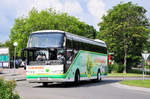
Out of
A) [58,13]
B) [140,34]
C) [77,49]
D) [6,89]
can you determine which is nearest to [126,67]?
[140,34]

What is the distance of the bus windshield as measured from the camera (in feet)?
70.0

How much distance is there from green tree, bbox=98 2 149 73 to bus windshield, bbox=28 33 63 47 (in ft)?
136

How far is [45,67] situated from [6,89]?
36.2 ft

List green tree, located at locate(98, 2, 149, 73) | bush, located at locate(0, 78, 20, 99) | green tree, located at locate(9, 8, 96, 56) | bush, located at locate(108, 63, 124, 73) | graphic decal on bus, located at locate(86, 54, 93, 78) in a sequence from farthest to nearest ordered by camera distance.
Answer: green tree, located at locate(9, 8, 96, 56) → bush, located at locate(108, 63, 124, 73) → green tree, located at locate(98, 2, 149, 73) → graphic decal on bus, located at locate(86, 54, 93, 78) → bush, located at locate(0, 78, 20, 99)

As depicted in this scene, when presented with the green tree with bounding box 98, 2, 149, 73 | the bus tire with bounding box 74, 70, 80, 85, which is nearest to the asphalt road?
the bus tire with bounding box 74, 70, 80, 85

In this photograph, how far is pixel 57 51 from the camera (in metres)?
21.2

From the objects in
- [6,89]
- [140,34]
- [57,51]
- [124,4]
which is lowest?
[6,89]

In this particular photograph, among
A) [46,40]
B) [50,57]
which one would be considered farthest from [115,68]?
[50,57]

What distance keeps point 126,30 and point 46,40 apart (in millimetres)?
42802

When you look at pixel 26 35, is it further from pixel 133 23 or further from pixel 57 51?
pixel 57 51

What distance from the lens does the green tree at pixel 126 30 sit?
62.3m

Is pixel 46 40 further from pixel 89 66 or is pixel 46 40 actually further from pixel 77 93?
pixel 89 66

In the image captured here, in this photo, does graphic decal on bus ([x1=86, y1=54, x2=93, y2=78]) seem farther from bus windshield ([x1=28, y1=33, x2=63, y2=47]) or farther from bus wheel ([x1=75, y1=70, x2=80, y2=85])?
bus windshield ([x1=28, y1=33, x2=63, y2=47])

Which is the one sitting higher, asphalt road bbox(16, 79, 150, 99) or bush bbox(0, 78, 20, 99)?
bush bbox(0, 78, 20, 99)
